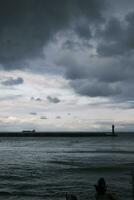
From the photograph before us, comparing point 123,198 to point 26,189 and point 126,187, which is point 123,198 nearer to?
point 126,187

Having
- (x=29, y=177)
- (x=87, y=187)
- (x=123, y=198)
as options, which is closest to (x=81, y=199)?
(x=123, y=198)

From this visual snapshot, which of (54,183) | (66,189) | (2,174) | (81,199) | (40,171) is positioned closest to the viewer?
(81,199)

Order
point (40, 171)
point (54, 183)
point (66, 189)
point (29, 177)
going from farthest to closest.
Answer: point (40, 171)
point (29, 177)
point (54, 183)
point (66, 189)

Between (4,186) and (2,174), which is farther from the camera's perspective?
(2,174)

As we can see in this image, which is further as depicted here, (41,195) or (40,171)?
(40,171)

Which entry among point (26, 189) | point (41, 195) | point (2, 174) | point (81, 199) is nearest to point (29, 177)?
point (2, 174)

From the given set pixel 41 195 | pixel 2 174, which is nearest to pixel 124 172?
pixel 2 174

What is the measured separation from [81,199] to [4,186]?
7398 mm

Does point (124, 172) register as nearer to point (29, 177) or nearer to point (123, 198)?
point (29, 177)

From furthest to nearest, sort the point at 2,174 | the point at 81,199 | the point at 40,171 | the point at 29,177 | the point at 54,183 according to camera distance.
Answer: the point at 40,171
the point at 2,174
the point at 29,177
the point at 54,183
the point at 81,199

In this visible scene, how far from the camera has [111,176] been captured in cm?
3469

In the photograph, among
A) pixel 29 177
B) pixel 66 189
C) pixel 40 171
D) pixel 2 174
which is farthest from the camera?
pixel 40 171

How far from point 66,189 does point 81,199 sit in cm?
357

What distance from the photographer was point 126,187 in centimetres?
2803
